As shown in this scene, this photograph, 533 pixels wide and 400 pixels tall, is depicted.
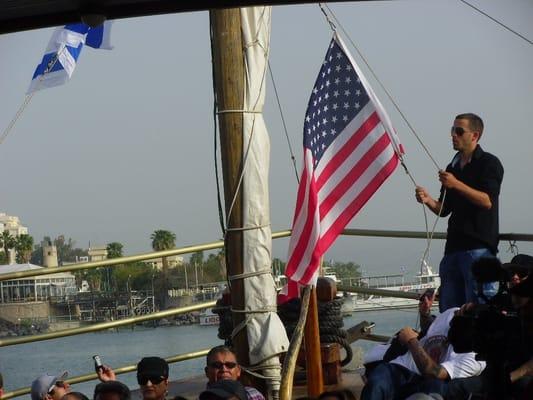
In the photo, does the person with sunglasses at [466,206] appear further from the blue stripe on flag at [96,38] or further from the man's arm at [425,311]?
the blue stripe on flag at [96,38]

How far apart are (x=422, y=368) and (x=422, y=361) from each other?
35 mm

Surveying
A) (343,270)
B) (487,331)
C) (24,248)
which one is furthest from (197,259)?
(24,248)

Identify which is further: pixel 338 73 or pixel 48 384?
pixel 338 73

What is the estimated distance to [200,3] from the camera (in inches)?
120

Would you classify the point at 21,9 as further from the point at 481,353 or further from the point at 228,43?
the point at 228,43

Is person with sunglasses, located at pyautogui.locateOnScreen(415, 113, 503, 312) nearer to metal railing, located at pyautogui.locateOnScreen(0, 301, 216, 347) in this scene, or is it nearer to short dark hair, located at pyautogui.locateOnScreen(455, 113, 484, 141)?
short dark hair, located at pyautogui.locateOnScreen(455, 113, 484, 141)

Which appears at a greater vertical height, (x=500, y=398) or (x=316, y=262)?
(x=316, y=262)

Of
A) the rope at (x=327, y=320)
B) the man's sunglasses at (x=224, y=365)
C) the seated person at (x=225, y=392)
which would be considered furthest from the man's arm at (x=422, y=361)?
the rope at (x=327, y=320)

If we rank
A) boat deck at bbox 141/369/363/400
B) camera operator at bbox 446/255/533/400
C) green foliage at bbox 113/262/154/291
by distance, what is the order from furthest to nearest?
green foliage at bbox 113/262/154/291 → boat deck at bbox 141/369/363/400 → camera operator at bbox 446/255/533/400

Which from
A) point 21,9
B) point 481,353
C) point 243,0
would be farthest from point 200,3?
point 481,353

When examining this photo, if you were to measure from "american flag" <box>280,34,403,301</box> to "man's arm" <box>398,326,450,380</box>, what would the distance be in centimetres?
125

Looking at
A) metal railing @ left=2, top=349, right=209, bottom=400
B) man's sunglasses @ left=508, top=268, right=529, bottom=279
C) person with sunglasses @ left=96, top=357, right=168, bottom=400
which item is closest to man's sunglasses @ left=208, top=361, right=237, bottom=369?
person with sunglasses @ left=96, top=357, right=168, bottom=400

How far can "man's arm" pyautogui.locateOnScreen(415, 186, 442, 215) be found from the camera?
694cm

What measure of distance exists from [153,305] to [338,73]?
24.3 feet
